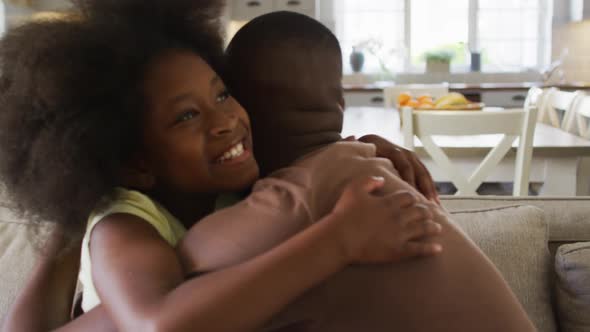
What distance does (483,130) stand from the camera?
7.04ft

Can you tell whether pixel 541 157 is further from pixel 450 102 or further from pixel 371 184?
pixel 371 184

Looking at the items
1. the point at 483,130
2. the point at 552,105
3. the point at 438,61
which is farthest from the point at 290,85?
the point at 438,61

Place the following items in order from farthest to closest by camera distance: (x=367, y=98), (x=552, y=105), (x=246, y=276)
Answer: (x=367, y=98) < (x=552, y=105) < (x=246, y=276)

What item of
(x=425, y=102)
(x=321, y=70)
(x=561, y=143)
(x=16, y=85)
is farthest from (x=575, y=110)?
(x=16, y=85)

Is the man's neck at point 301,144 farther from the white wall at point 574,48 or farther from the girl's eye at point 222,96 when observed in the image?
the white wall at point 574,48

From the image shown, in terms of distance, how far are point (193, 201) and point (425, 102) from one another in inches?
91.0

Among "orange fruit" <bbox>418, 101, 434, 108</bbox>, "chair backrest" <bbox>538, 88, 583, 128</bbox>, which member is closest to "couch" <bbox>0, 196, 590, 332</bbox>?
"orange fruit" <bbox>418, 101, 434, 108</bbox>

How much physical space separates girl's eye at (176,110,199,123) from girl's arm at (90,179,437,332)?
19 cm

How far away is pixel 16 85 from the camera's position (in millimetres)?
739

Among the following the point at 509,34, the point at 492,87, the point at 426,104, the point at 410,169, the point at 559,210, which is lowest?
the point at 492,87

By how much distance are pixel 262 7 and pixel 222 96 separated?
5.99 meters

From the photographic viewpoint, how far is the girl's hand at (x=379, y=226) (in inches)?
23.3

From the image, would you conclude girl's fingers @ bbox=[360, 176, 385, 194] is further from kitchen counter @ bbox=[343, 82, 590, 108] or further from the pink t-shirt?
kitchen counter @ bbox=[343, 82, 590, 108]

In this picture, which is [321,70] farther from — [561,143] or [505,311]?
[561,143]
